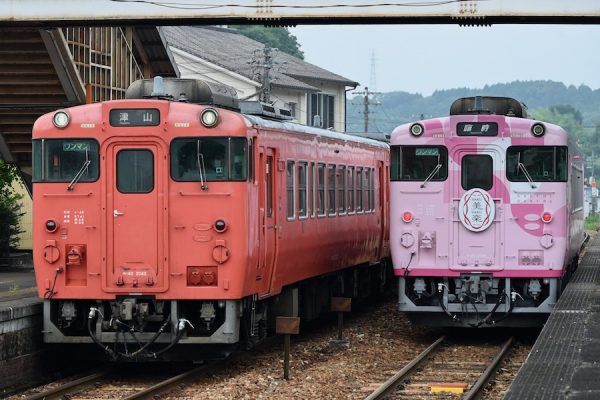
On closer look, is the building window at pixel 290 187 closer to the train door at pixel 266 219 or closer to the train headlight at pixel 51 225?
the train door at pixel 266 219

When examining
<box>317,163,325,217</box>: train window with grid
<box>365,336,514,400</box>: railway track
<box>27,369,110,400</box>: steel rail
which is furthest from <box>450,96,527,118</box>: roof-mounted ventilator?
<box>27,369,110,400</box>: steel rail

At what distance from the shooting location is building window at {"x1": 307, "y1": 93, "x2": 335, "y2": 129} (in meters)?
52.0

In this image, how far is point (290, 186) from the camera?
1650cm

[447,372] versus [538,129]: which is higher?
[538,129]

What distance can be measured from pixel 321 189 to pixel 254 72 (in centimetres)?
2672

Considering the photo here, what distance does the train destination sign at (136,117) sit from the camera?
14.1 metres

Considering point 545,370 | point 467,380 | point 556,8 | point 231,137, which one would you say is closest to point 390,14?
point 556,8

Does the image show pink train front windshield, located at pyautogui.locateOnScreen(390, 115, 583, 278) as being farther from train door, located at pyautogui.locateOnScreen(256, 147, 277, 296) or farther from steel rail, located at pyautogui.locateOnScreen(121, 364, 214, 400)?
steel rail, located at pyautogui.locateOnScreen(121, 364, 214, 400)

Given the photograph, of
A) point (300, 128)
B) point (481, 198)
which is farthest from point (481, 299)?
point (300, 128)

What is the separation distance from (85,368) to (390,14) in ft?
17.7

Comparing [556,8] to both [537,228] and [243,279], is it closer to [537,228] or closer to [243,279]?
[537,228]

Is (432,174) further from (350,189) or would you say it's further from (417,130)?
(350,189)

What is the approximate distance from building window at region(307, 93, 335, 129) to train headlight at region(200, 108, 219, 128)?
3664cm

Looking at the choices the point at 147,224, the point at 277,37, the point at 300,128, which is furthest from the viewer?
the point at 277,37
